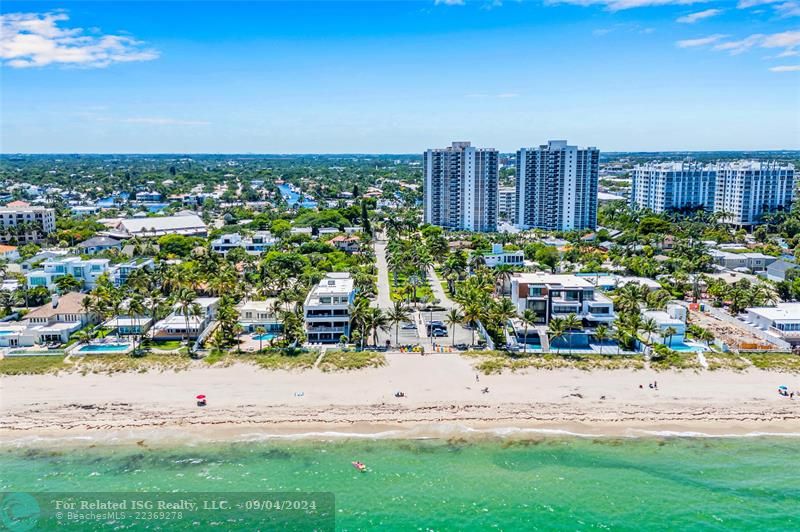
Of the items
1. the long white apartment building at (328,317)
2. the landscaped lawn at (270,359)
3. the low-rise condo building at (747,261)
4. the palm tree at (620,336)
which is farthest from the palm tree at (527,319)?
the low-rise condo building at (747,261)

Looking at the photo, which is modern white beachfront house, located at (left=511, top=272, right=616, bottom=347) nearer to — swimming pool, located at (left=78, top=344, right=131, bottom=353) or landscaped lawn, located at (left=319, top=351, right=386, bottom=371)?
landscaped lawn, located at (left=319, top=351, right=386, bottom=371)

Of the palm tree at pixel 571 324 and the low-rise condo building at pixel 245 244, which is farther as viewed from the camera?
the low-rise condo building at pixel 245 244

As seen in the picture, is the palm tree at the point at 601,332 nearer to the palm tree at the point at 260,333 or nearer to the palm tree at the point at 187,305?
the palm tree at the point at 260,333

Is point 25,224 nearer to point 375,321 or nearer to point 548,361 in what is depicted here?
point 375,321

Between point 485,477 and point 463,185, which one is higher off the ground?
point 463,185

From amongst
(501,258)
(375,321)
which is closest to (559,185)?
(501,258)

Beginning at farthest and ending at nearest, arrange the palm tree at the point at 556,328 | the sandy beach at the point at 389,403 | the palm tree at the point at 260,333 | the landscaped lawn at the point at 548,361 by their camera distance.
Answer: the palm tree at the point at 260,333 → the palm tree at the point at 556,328 → the landscaped lawn at the point at 548,361 → the sandy beach at the point at 389,403

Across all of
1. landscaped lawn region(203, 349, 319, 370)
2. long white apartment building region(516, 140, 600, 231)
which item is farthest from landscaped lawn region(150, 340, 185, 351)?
long white apartment building region(516, 140, 600, 231)
